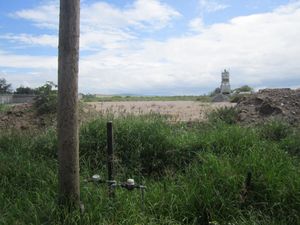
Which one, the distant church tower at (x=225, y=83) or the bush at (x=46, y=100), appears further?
the distant church tower at (x=225, y=83)

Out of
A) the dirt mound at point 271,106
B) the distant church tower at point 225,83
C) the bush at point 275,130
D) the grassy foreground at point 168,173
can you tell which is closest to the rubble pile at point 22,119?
the grassy foreground at point 168,173

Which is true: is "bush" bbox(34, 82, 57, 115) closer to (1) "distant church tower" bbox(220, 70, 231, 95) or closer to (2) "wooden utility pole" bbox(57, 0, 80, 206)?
(2) "wooden utility pole" bbox(57, 0, 80, 206)

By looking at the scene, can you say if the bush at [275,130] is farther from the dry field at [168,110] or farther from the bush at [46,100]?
the bush at [46,100]

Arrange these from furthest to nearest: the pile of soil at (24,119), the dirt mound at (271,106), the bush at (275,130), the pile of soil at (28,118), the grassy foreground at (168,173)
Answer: the pile of soil at (24,119), the pile of soil at (28,118), the dirt mound at (271,106), the bush at (275,130), the grassy foreground at (168,173)

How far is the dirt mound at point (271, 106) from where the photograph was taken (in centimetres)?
880

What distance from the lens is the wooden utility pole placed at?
15.0ft

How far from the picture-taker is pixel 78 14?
4633mm

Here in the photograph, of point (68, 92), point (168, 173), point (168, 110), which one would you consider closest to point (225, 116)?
point (168, 173)

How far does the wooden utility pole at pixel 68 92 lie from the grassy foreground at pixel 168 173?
1.48 ft

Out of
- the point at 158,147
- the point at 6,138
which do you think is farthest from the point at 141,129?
the point at 6,138

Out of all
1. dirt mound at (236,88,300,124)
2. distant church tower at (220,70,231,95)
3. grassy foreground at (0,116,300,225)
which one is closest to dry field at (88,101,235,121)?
dirt mound at (236,88,300,124)

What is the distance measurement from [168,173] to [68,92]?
7.56 ft

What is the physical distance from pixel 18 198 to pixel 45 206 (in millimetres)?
762

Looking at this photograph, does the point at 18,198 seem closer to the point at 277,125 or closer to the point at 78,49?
the point at 78,49
